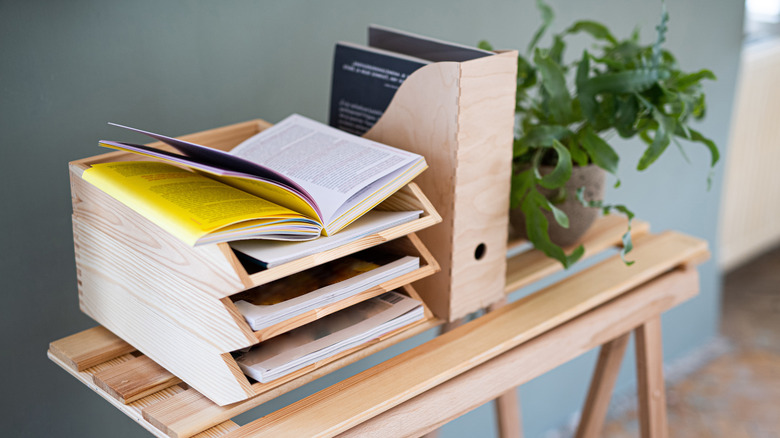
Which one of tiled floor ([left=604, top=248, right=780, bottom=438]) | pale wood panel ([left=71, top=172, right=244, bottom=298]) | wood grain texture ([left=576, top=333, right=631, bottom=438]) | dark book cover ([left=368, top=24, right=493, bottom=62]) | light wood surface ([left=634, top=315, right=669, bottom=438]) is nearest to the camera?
pale wood panel ([left=71, top=172, right=244, bottom=298])

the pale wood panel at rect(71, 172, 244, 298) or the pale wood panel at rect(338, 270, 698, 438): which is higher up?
the pale wood panel at rect(71, 172, 244, 298)

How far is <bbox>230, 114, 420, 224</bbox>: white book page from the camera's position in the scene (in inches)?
31.0

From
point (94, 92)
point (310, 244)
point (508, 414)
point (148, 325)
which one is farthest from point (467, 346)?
point (94, 92)

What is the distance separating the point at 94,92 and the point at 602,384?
1.04 meters

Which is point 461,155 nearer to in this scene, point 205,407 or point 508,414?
point 205,407

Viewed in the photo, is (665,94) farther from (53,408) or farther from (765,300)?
(765,300)

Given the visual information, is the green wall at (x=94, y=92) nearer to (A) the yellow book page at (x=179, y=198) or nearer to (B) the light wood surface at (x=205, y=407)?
(A) the yellow book page at (x=179, y=198)

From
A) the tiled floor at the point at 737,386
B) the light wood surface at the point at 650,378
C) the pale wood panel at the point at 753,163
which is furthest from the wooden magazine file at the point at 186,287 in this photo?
the pale wood panel at the point at 753,163

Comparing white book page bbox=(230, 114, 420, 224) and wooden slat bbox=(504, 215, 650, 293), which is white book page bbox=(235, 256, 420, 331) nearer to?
white book page bbox=(230, 114, 420, 224)

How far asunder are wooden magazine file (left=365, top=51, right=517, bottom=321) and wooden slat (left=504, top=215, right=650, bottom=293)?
0.11 metres

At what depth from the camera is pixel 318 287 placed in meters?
0.81

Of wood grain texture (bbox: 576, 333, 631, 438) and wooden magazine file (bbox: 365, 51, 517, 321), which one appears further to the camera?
wood grain texture (bbox: 576, 333, 631, 438)

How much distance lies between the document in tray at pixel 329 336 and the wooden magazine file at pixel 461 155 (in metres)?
0.10

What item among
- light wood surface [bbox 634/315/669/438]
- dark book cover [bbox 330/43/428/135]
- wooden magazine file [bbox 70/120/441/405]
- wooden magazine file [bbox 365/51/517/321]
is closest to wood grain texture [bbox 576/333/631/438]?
light wood surface [bbox 634/315/669/438]
